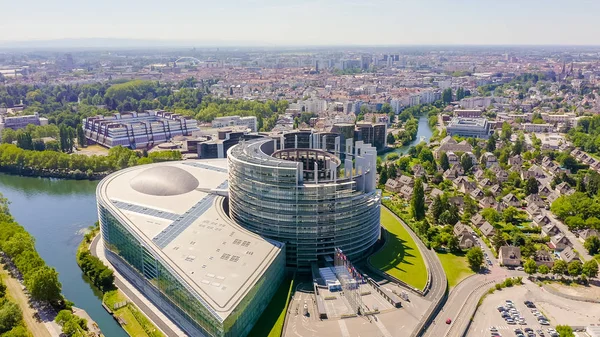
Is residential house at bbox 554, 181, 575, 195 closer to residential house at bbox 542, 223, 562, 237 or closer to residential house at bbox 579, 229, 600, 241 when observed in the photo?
residential house at bbox 579, 229, 600, 241

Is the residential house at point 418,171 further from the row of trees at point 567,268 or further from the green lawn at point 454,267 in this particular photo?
the row of trees at point 567,268

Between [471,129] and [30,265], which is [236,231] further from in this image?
[471,129]

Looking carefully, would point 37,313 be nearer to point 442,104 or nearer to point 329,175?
point 329,175

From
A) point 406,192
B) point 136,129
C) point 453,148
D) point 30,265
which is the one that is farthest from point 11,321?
point 453,148

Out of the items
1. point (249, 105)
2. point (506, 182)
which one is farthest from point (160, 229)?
point (249, 105)

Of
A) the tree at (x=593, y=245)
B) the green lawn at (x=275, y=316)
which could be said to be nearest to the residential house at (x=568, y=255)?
the tree at (x=593, y=245)
